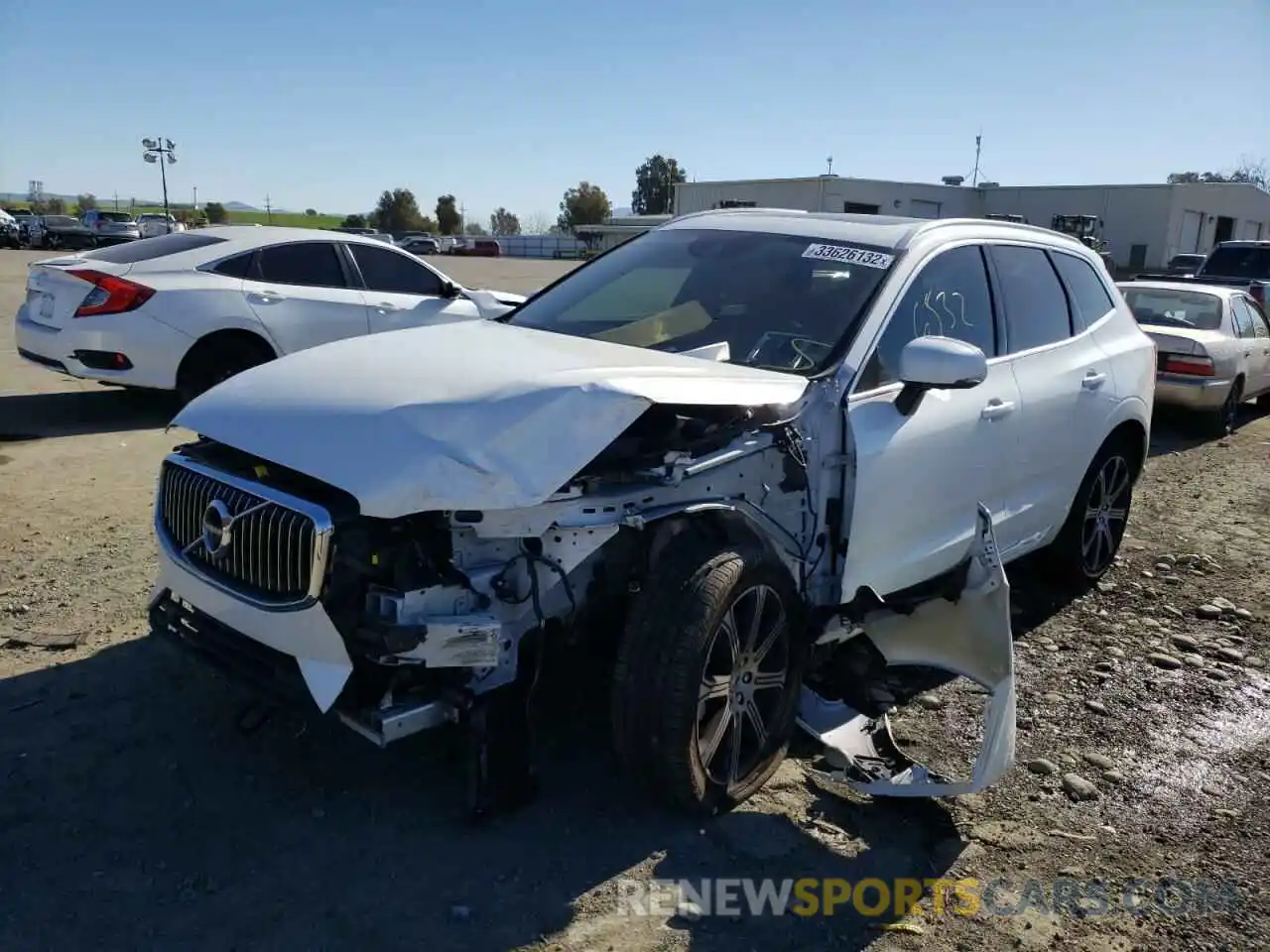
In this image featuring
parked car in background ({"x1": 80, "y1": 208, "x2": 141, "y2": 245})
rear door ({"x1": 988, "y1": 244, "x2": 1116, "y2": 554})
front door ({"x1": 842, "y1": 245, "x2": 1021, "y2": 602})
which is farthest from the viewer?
parked car in background ({"x1": 80, "y1": 208, "x2": 141, "y2": 245})

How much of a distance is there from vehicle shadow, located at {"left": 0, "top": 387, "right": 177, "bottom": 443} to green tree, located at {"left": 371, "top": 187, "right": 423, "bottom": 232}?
9363 cm

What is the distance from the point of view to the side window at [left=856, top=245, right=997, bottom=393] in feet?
12.5

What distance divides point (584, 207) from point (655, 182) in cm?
853

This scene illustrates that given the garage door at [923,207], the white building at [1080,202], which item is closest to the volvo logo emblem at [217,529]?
the white building at [1080,202]

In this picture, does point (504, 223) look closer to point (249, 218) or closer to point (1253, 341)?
point (249, 218)

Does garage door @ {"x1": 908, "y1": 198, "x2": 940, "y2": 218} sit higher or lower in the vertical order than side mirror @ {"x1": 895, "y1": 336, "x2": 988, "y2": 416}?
higher

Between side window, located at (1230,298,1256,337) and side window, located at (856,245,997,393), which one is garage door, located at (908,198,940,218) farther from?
side window, located at (856,245,997,393)

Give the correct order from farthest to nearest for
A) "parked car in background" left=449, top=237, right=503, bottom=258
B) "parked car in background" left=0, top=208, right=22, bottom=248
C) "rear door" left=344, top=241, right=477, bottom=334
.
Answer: "parked car in background" left=449, top=237, right=503, bottom=258 → "parked car in background" left=0, top=208, right=22, bottom=248 → "rear door" left=344, top=241, right=477, bottom=334

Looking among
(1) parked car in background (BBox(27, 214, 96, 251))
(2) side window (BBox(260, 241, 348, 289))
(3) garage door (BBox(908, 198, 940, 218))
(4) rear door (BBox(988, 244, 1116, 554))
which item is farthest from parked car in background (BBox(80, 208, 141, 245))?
(4) rear door (BBox(988, 244, 1116, 554))

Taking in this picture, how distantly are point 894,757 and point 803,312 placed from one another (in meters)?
1.70

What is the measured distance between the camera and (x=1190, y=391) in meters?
10.1

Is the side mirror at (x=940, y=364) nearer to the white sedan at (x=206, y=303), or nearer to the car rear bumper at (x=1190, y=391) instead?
the white sedan at (x=206, y=303)

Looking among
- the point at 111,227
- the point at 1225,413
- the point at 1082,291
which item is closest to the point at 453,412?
the point at 1082,291

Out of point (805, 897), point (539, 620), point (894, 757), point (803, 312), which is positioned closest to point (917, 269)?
point (803, 312)
